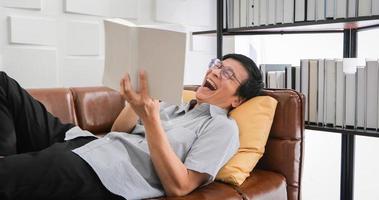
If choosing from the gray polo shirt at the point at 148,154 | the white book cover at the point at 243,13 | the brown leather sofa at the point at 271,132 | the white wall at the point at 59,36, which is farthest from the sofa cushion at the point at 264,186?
the white wall at the point at 59,36

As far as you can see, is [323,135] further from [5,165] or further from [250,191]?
[5,165]

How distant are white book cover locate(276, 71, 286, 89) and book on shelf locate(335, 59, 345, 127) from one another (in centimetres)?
31

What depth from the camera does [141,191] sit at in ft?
4.13

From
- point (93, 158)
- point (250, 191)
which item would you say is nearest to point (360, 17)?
point (250, 191)

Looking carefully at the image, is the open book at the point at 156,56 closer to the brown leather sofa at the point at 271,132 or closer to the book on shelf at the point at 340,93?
the brown leather sofa at the point at 271,132

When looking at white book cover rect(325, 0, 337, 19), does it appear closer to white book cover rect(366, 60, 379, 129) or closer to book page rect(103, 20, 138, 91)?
white book cover rect(366, 60, 379, 129)

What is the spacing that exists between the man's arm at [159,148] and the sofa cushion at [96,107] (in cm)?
→ 73

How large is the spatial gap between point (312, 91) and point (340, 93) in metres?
0.14

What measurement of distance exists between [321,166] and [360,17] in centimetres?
107

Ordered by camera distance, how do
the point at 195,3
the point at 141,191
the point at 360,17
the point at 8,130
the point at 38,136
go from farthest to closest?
the point at 195,3
the point at 360,17
the point at 38,136
the point at 8,130
the point at 141,191

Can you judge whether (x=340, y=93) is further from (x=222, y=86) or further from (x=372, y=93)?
(x=222, y=86)

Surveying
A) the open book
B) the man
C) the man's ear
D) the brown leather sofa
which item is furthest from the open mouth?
the open book

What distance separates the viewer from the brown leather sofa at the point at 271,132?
54.6 inches

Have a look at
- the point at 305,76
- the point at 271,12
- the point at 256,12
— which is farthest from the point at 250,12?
the point at 305,76
